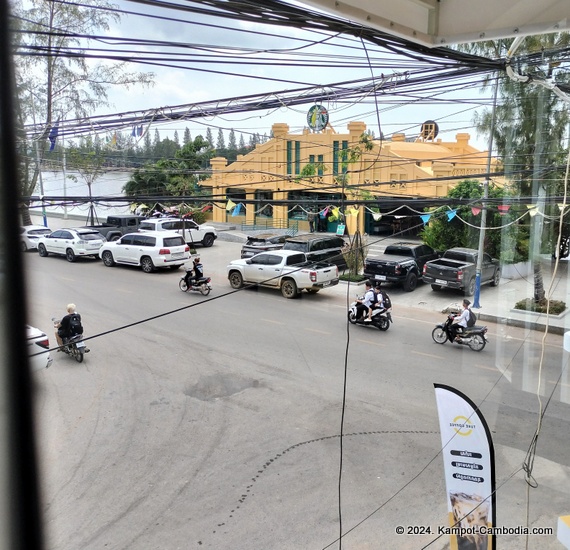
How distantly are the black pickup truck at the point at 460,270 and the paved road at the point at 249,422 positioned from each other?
1.03 metres

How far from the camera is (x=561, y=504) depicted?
150 inches

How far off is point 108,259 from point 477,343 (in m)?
4.56

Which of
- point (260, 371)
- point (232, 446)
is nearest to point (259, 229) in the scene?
point (260, 371)

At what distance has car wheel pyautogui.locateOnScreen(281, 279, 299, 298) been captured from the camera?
802 cm

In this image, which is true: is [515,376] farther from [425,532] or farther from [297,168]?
[297,168]

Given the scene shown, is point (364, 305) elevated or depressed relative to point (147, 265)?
depressed

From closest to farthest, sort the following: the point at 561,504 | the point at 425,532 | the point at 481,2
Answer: the point at 481,2
the point at 425,532
the point at 561,504

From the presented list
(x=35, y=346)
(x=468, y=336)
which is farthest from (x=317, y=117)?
(x=35, y=346)

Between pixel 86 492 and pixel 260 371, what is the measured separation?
2.45 meters

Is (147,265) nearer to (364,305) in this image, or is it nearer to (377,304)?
(364,305)

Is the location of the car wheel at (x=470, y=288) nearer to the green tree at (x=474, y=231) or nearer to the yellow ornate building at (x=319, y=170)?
the green tree at (x=474, y=231)

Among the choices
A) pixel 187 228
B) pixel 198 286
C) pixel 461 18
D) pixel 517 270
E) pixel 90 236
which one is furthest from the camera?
pixel 517 270

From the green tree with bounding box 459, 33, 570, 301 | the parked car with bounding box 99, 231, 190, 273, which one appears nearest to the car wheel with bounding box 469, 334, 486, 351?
Answer: the green tree with bounding box 459, 33, 570, 301

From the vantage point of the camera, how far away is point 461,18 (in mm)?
3254
